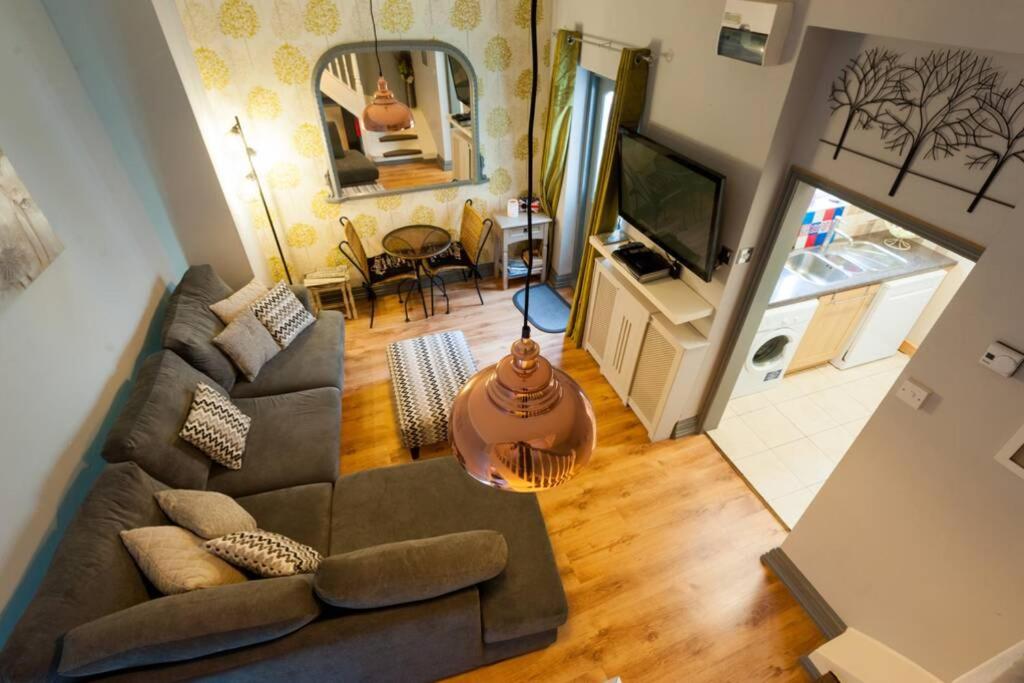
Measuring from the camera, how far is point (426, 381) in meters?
3.22

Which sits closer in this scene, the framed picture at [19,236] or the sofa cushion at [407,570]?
the sofa cushion at [407,570]

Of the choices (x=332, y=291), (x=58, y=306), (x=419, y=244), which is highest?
(x=58, y=306)

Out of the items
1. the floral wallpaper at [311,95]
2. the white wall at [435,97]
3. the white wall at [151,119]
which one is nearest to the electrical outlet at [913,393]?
the floral wallpaper at [311,95]

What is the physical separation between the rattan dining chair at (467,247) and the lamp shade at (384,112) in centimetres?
115

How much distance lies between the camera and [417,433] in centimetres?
297

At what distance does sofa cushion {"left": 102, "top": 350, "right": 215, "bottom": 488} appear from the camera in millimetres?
2127

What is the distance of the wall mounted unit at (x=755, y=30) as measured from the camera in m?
1.92

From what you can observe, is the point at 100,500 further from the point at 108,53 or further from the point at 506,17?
the point at 506,17

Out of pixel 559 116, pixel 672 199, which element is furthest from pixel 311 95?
pixel 672 199

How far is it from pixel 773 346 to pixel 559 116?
2438 millimetres

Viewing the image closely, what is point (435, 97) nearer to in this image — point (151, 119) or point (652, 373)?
point (151, 119)

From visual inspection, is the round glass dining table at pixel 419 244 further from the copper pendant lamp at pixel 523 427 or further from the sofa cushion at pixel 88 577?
the copper pendant lamp at pixel 523 427

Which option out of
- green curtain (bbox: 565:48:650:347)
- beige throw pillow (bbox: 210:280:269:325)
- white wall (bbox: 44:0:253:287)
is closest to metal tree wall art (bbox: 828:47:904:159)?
green curtain (bbox: 565:48:650:347)

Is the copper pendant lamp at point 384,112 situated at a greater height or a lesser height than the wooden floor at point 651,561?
greater
